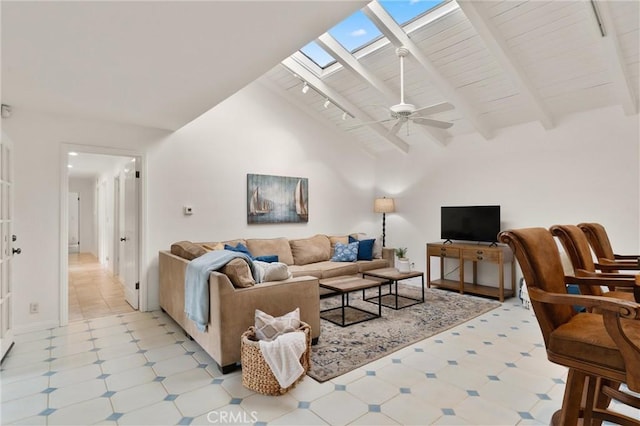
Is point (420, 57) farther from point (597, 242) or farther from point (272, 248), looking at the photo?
point (272, 248)

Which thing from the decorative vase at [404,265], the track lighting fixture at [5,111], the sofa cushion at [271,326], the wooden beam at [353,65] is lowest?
the sofa cushion at [271,326]

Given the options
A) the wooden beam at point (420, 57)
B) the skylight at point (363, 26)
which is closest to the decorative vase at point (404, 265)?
the wooden beam at point (420, 57)

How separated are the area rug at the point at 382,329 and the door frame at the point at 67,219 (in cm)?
234

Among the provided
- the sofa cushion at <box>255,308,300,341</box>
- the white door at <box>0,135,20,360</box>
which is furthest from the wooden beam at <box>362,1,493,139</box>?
the white door at <box>0,135,20,360</box>

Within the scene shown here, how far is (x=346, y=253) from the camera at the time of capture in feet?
18.1

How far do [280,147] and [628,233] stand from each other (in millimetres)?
4827

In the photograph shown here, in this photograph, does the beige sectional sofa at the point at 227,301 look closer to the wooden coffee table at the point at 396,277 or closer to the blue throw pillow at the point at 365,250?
the wooden coffee table at the point at 396,277

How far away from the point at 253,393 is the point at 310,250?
3231 millimetres

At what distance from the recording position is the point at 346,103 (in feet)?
17.8

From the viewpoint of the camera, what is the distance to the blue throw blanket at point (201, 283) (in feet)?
9.01

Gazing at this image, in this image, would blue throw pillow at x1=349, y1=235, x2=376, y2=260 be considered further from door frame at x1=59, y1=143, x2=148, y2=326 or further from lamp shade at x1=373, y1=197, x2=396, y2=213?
door frame at x1=59, y1=143, x2=148, y2=326

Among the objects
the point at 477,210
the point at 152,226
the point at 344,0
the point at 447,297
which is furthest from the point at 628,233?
the point at 152,226

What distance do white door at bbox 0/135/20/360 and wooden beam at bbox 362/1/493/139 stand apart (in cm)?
361

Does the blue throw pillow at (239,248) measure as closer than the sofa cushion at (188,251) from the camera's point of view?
No
